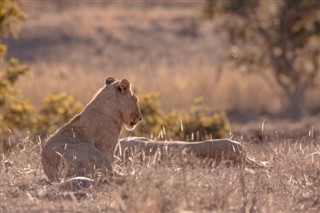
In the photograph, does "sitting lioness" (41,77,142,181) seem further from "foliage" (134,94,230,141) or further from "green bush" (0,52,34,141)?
"green bush" (0,52,34,141)

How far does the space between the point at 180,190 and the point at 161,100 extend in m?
16.3

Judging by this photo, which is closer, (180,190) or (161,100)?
(180,190)

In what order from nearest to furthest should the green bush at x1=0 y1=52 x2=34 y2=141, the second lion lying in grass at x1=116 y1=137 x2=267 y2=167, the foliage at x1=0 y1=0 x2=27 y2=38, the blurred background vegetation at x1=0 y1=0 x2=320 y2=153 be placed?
the second lion lying in grass at x1=116 y1=137 x2=267 y2=167, the foliage at x1=0 y1=0 x2=27 y2=38, the green bush at x1=0 y1=52 x2=34 y2=141, the blurred background vegetation at x1=0 y1=0 x2=320 y2=153

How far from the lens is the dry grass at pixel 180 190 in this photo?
7578 millimetres

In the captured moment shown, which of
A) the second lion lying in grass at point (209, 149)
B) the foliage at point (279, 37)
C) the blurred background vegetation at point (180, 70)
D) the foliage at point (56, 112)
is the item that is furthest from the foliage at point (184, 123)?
the foliage at point (279, 37)

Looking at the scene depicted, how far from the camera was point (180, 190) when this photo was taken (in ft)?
26.1

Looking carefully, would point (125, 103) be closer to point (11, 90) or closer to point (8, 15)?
point (8, 15)

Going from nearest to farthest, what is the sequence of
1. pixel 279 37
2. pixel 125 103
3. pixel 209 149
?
pixel 125 103 < pixel 209 149 < pixel 279 37

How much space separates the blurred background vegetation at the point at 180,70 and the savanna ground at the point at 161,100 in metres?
0.06

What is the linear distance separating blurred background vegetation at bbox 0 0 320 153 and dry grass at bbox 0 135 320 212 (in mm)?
6195

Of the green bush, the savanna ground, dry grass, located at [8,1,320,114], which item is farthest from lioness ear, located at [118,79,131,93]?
dry grass, located at [8,1,320,114]

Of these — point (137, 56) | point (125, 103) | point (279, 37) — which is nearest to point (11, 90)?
point (125, 103)

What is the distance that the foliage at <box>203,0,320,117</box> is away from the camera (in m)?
24.1

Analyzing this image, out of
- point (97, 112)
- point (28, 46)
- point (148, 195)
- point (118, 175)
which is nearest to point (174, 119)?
point (97, 112)
